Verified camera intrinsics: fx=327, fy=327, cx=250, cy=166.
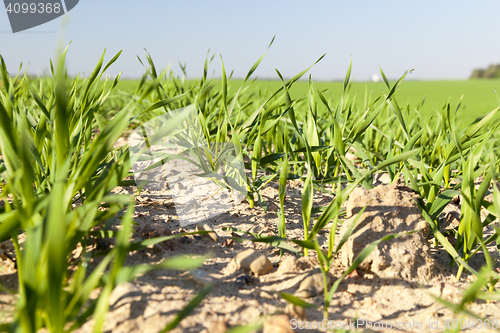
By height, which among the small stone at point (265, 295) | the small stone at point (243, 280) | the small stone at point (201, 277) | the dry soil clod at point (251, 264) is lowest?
the small stone at point (265, 295)

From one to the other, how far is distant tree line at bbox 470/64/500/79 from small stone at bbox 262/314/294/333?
1702 inches

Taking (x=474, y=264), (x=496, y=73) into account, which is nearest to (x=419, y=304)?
(x=474, y=264)

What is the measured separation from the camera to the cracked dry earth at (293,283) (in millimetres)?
698

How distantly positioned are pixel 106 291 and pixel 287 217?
0.88m

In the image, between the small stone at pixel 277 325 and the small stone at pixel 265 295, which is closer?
the small stone at pixel 277 325

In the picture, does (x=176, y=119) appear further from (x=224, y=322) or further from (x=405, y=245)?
(x=405, y=245)

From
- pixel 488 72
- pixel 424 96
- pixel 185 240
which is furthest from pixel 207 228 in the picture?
pixel 488 72

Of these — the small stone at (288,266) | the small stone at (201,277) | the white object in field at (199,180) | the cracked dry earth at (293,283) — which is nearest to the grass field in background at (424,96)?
the white object in field at (199,180)

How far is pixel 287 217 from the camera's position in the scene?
131 centimetres

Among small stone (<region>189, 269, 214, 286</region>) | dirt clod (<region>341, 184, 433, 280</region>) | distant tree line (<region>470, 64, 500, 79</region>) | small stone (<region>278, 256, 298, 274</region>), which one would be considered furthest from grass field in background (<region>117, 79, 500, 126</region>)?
distant tree line (<region>470, 64, 500, 79</region>)

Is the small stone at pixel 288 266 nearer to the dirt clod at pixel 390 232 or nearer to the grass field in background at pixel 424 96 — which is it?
the dirt clod at pixel 390 232

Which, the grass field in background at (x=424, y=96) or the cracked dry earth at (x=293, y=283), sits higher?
the grass field in background at (x=424, y=96)

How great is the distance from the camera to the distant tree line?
35125mm

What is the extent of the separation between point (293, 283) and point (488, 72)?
150 feet
